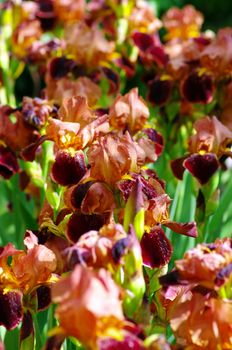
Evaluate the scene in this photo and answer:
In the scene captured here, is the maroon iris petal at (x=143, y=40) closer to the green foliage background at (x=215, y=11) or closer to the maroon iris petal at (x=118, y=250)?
the maroon iris petal at (x=118, y=250)

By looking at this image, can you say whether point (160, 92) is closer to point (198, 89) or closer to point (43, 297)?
point (198, 89)

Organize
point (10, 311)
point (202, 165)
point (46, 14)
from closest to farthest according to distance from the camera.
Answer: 1. point (10, 311)
2. point (202, 165)
3. point (46, 14)

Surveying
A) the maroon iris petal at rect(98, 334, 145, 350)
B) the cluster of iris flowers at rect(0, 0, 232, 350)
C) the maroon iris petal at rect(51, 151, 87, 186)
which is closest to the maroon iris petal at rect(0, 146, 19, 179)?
the cluster of iris flowers at rect(0, 0, 232, 350)

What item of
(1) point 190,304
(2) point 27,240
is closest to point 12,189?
(2) point 27,240

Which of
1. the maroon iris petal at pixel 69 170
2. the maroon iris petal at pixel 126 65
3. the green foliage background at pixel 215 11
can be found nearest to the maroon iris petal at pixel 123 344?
the maroon iris petal at pixel 69 170

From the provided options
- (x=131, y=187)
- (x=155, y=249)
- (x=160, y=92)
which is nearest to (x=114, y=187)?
(x=131, y=187)

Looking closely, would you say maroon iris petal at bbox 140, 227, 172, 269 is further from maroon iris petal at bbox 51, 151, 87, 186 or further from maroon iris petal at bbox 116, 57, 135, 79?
maroon iris petal at bbox 116, 57, 135, 79
